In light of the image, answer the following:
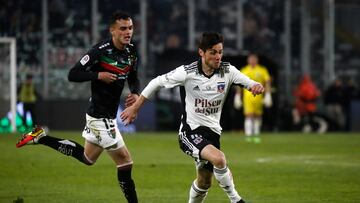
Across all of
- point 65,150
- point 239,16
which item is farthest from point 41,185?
point 239,16

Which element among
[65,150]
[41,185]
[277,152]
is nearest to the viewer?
[65,150]

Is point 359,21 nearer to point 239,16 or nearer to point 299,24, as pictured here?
point 299,24

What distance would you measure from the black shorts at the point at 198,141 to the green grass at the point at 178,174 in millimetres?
2184

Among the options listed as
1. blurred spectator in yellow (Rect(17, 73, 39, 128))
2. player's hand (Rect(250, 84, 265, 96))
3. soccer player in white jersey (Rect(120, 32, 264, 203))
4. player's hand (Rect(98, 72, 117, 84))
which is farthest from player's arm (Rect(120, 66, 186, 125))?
blurred spectator in yellow (Rect(17, 73, 39, 128))

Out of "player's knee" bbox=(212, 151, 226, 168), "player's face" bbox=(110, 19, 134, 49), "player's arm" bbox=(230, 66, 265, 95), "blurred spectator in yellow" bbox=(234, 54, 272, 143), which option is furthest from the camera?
"blurred spectator in yellow" bbox=(234, 54, 272, 143)

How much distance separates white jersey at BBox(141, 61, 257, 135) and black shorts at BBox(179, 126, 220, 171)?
0.20 feet

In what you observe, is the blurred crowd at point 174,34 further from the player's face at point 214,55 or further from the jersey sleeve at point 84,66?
the player's face at point 214,55

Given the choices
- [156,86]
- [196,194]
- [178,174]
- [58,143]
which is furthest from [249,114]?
[156,86]

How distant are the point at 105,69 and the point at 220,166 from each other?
6.65ft

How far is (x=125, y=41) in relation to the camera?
11930mm

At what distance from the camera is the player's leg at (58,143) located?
41.3ft

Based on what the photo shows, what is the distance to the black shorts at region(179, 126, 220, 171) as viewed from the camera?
11.4 m

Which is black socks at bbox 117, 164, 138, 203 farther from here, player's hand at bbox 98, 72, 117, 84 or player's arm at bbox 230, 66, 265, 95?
player's arm at bbox 230, 66, 265, 95

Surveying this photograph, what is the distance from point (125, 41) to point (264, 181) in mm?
5687
